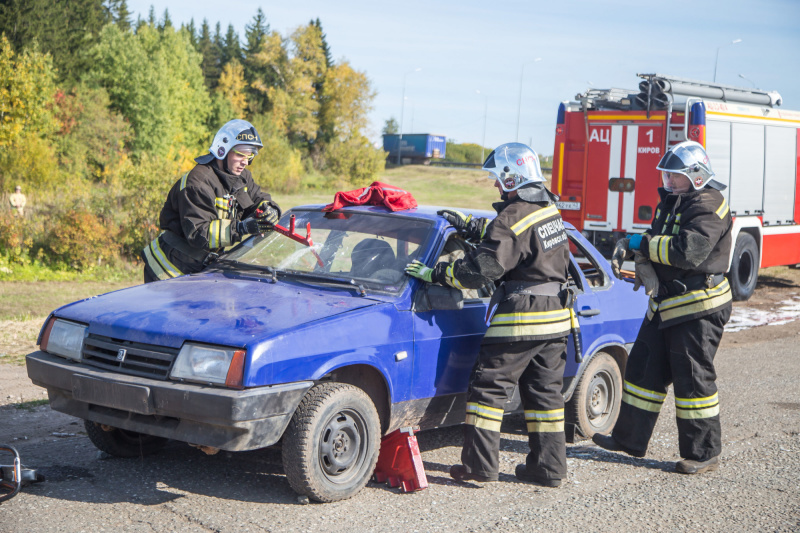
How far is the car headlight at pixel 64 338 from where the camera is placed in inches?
166

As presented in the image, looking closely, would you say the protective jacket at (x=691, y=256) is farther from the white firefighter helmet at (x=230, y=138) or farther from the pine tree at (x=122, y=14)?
the pine tree at (x=122, y=14)

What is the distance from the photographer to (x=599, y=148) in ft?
40.2

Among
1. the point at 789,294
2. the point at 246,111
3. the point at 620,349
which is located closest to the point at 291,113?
the point at 246,111

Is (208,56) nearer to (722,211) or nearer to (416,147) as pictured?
(416,147)

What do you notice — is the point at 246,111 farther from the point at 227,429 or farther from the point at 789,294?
the point at 227,429

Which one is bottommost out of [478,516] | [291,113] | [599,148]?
[478,516]

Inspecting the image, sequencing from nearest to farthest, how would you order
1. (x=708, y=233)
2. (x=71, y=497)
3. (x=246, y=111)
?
(x=71, y=497), (x=708, y=233), (x=246, y=111)

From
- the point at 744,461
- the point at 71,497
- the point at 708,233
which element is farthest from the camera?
the point at 744,461

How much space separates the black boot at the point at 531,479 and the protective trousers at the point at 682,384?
0.90 metres

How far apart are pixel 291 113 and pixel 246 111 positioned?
1492 cm

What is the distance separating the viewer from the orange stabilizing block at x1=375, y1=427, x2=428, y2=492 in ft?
14.7

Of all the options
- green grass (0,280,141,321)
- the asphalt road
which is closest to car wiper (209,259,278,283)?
the asphalt road

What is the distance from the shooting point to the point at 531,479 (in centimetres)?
480

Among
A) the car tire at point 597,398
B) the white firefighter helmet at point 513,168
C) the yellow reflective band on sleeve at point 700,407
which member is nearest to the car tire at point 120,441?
the white firefighter helmet at point 513,168
